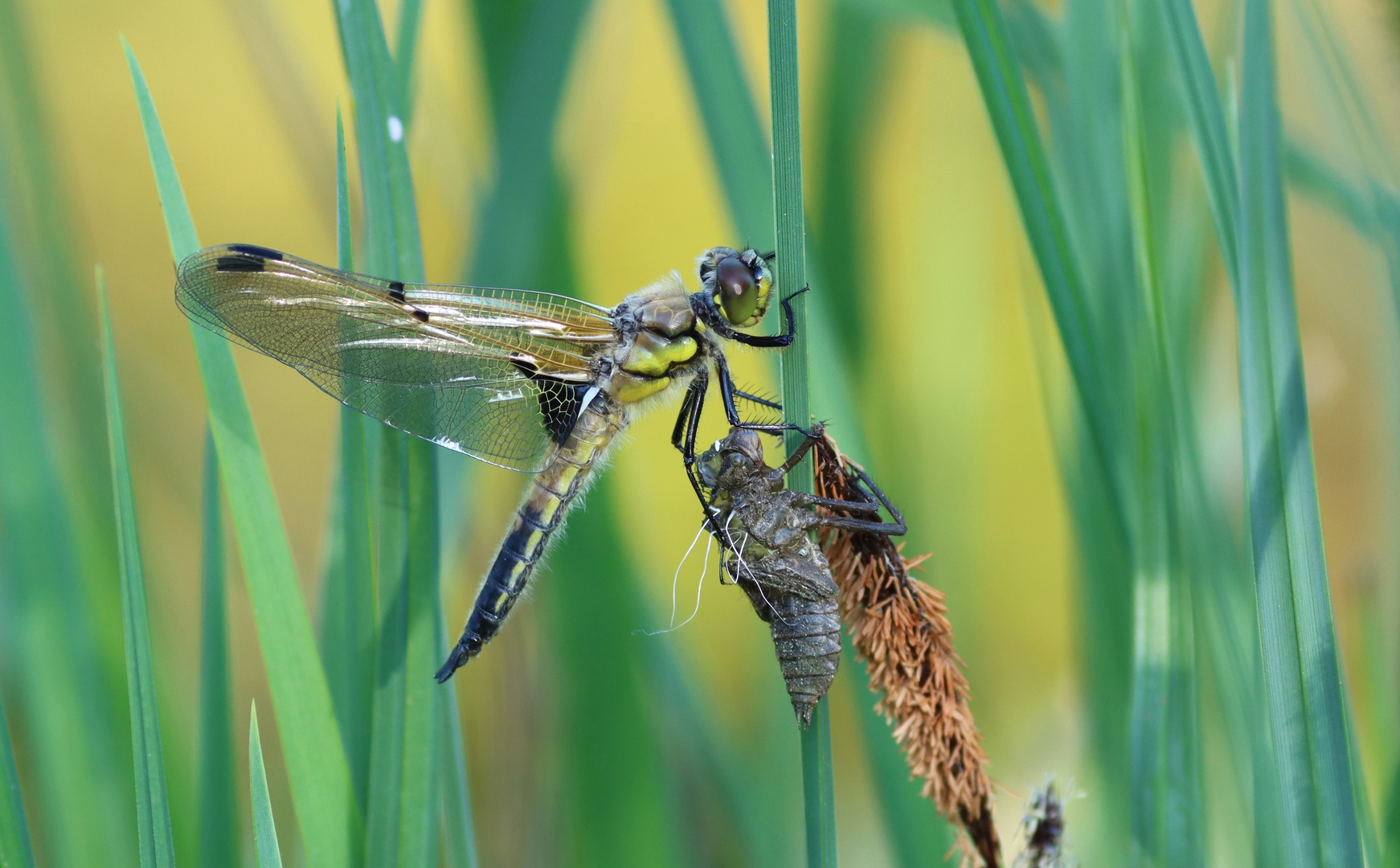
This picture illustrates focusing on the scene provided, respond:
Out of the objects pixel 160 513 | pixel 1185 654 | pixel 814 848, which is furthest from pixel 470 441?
pixel 160 513

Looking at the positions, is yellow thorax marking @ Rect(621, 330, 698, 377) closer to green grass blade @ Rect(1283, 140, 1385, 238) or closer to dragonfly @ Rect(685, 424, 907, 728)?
dragonfly @ Rect(685, 424, 907, 728)

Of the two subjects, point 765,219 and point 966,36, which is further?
point 765,219

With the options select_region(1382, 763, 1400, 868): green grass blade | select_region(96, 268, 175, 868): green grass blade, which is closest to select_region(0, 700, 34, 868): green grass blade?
select_region(96, 268, 175, 868): green grass blade

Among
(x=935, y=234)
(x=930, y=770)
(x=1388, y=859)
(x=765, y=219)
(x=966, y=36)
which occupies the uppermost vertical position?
(x=935, y=234)

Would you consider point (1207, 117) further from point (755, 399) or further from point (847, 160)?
point (847, 160)

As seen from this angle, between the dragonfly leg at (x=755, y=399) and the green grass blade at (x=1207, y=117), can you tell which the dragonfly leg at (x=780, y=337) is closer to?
the dragonfly leg at (x=755, y=399)

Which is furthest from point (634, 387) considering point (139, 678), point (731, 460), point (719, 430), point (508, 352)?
point (139, 678)

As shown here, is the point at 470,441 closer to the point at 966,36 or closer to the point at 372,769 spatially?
the point at 372,769
